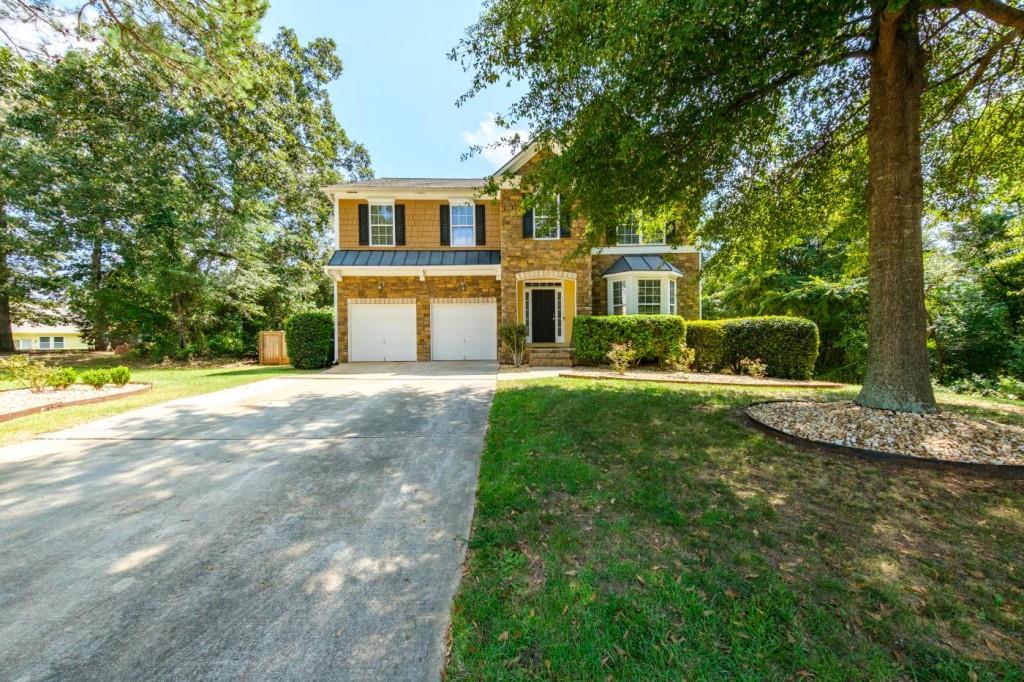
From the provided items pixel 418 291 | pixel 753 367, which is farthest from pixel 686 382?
pixel 418 291

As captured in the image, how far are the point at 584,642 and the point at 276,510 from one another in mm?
2578

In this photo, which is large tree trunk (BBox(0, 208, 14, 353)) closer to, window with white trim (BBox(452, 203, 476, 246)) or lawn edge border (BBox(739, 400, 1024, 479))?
window with white trim (BBox(452, 203, 476, 246))

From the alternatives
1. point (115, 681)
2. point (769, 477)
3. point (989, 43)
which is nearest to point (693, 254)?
point (989, 43)

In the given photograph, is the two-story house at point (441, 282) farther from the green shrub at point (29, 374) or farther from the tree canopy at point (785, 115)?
the green shrub at point (29, 374)

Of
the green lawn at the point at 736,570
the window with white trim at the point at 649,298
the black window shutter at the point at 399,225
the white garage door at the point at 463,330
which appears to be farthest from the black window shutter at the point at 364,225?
the green lawn at the point at 736,570

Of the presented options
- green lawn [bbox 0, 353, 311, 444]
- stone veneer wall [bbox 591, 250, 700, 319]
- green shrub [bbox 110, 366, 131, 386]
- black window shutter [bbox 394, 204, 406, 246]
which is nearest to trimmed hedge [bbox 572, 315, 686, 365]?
stone veneer wall [bbox 591, 250, 700, 319]

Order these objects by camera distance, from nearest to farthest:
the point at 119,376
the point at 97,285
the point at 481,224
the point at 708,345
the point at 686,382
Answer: the point at 119,376 → the point at 686,382 → the point at 708,345 → the point at 481,224 → the point at 97,285

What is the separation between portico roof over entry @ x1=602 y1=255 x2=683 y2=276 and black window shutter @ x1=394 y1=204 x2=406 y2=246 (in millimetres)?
7197

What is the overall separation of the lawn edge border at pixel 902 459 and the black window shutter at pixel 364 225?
1304 cm

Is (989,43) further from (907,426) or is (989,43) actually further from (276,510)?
(276,510)

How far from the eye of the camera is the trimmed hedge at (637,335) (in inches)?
408

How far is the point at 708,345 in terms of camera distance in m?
10.3

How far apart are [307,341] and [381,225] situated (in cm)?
471

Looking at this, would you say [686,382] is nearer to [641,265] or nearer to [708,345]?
[708,345]
